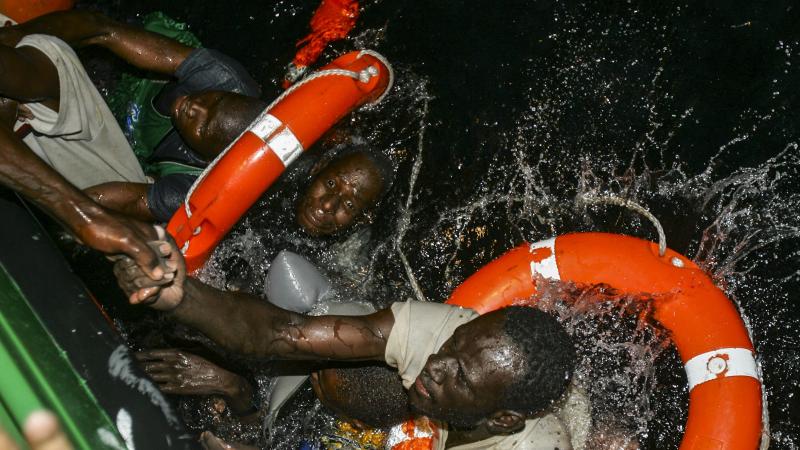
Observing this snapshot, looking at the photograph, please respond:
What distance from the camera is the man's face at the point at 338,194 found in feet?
13.5

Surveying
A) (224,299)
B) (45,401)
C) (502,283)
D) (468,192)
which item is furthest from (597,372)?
(45,401)

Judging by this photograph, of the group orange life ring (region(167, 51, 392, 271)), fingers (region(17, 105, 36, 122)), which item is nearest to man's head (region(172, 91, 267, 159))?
orange life ring (region(167, 51, 392, 271))

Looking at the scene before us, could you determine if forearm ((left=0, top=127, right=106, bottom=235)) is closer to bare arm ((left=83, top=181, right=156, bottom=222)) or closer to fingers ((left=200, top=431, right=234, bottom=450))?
fingers ((left=200, top=431, right=234, bottom=450))

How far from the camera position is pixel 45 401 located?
1618 mm

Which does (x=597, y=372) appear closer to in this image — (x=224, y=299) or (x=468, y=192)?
(x=468, y=192)

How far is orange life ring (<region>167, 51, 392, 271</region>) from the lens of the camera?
11.8ft

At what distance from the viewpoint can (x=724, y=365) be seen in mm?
3424

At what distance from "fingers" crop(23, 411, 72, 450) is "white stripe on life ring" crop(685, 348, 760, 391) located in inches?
109

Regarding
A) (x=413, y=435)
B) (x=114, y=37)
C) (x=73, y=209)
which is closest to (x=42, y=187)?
(x=73, y=209)

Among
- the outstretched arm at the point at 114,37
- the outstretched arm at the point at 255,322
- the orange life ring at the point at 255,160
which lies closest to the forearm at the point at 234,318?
the outstretched arm at the point at 255,322

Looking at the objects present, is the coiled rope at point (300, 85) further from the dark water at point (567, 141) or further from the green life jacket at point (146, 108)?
the green life jacket at point (146, 108)

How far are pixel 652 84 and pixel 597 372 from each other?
189 centimetres

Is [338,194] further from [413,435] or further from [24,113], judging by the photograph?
[24,113]

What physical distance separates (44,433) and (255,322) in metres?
1.15
